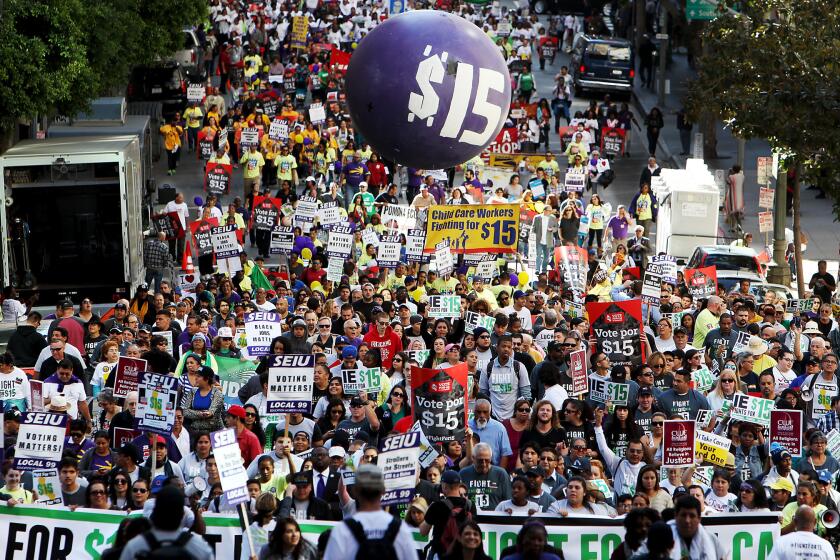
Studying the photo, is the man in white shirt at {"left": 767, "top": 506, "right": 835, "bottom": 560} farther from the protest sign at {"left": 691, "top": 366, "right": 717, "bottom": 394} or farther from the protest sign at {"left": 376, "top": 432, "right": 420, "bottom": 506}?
the protest sign at {"left": 691, "top": 366, "right": 717, "bottom": 394}

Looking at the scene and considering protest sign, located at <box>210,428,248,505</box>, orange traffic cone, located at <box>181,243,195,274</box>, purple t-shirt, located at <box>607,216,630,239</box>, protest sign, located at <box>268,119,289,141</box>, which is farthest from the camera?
protest sign, located at <box>268,119,289,141</box>

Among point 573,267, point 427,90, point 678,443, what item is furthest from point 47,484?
point 573,267

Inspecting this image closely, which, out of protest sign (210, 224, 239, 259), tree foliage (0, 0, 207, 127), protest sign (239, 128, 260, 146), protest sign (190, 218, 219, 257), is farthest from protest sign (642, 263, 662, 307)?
protest sign (239, 128, 260, 146)

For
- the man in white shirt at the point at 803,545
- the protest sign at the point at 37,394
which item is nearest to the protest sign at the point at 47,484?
the protest sign at the point at 37,394

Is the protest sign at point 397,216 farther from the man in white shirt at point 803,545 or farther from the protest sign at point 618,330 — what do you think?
the man in white shirt at point 803,545

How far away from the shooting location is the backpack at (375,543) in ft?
27.7

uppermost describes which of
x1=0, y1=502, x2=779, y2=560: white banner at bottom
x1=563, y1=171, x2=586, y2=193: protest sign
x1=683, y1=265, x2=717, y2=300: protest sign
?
x1=563, y1=171, x2=586, y2=193: protest sign

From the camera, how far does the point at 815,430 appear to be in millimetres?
13742

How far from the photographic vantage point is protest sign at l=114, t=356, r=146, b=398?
14273mm

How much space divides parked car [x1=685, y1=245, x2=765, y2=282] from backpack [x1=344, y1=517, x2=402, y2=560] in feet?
57.5

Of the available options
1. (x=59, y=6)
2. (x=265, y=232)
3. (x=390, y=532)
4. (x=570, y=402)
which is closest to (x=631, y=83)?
(x=265, y=232)

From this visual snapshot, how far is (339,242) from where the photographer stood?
21.9 m

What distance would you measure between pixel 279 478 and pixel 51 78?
1435 centimetres

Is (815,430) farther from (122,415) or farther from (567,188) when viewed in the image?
(567,188)
